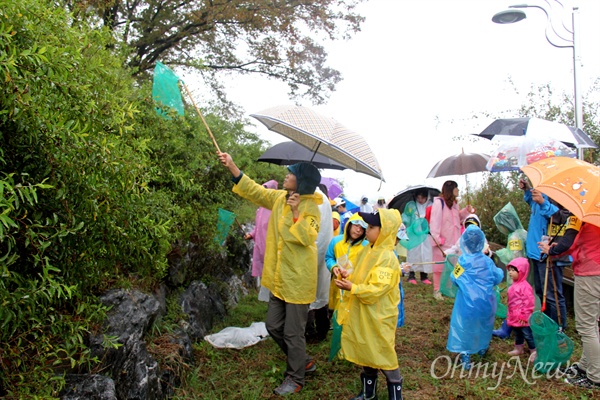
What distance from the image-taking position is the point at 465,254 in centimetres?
500

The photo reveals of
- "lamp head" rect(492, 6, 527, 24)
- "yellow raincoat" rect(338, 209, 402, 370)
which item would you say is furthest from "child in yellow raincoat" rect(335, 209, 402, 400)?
"lamp head" rect(492, 6, 527, 24)

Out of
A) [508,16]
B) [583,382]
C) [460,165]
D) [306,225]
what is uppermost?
[508,16]

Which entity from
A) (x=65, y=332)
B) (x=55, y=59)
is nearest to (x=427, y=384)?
(x=65, y=332)

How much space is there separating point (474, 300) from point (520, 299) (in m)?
0.74

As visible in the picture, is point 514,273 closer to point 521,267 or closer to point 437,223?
point 521,267

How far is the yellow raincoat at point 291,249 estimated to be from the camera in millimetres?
4188

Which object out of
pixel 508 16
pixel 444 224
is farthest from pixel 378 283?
pixel 508 16

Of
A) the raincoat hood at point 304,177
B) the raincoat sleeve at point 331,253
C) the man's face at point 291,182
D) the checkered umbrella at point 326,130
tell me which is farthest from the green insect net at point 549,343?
the man's face at point 291,182

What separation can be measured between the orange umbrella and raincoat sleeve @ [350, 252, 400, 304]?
62.9 inches

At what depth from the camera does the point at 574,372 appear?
14.8 ft

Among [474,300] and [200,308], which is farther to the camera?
[200,308]

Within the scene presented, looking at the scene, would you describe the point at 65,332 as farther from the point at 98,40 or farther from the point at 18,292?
the point at 98,40

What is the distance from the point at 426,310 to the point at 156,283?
13.5 ft

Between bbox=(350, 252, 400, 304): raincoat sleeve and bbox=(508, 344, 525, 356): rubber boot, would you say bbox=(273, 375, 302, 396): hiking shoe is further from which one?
bbox=(508, 344, 525, 356): rubber boot
